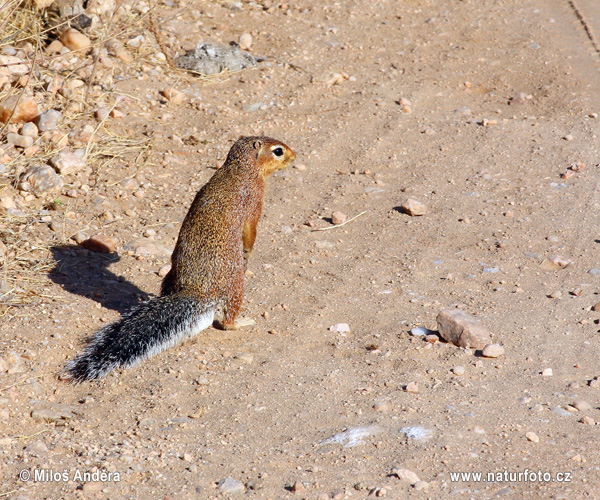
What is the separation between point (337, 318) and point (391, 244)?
1095 millimetres

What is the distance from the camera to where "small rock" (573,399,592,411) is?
3538 mm

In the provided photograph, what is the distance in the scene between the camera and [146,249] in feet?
17.6

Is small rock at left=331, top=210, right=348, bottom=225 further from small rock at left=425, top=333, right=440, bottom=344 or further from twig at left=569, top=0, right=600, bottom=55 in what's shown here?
twig at left=569, top=0, right=600, bottom=55

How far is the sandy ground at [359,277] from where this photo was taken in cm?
329

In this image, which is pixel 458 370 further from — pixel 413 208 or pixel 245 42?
pixel 245 42

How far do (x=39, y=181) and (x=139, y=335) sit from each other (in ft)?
7.90

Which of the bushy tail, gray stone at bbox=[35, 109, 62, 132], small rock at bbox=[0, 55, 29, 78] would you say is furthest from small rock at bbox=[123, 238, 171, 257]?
small rock at bbox=[0, 55, 29, 78]

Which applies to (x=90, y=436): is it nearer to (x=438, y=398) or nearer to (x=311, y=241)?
(x=438, y=398)

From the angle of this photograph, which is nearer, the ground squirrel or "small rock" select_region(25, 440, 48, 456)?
"small rock" select_region(25, 440, 48, 456)

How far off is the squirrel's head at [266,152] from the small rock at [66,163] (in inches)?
67.7

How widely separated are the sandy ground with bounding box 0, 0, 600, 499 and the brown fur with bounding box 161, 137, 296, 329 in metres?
0.32

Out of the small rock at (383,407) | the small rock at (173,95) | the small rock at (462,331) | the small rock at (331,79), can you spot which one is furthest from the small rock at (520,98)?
the small rock at (383,407)

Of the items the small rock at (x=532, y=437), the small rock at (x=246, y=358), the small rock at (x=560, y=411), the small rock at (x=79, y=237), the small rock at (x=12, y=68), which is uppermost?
the small rock at (x=12, y=68)

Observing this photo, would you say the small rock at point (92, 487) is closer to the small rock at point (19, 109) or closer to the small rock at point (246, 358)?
the small rock at point (246, 358)
